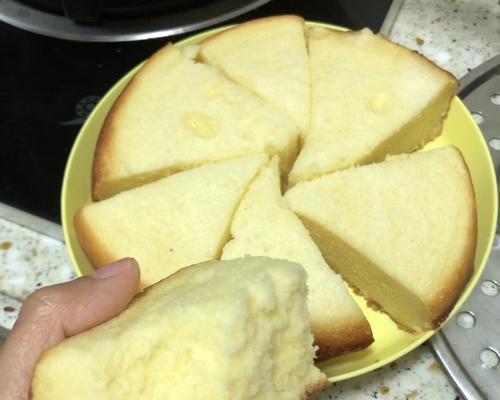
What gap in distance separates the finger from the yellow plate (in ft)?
0.53

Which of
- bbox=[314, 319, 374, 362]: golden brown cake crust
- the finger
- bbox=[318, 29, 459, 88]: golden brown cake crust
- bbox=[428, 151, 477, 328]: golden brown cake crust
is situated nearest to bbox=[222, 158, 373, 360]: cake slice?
bbox=[314, 319, 374, 362]: golden brown cake crust

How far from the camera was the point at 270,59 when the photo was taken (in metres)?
1.14

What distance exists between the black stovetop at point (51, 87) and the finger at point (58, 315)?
1.15 ft

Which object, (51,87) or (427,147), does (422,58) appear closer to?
(427,147)

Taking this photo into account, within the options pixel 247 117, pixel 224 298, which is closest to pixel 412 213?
pixel 247 117

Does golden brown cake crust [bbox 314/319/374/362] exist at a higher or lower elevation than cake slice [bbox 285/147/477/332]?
lower

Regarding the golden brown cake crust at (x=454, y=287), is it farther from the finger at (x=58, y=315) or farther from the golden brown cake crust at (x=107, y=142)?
the golden brown cake crust at (x=107, y=142)

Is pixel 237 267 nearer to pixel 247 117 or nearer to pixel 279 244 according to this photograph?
pixel 279 244

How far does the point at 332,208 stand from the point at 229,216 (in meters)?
0.17

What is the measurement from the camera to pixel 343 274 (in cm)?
102

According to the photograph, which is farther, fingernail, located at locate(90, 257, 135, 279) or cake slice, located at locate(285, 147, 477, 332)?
cake slice, located at locate(285, 147, 477, 332)

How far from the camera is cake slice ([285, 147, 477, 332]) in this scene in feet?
2.99

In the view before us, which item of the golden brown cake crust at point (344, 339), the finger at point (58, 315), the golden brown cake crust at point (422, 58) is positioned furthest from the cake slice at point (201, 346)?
the golden brown cake crust at point (422, 58)

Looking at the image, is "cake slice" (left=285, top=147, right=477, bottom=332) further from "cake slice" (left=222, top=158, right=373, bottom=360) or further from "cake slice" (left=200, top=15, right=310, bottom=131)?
"cake slice" (left=200, top=15, right=310, bottom=131)
